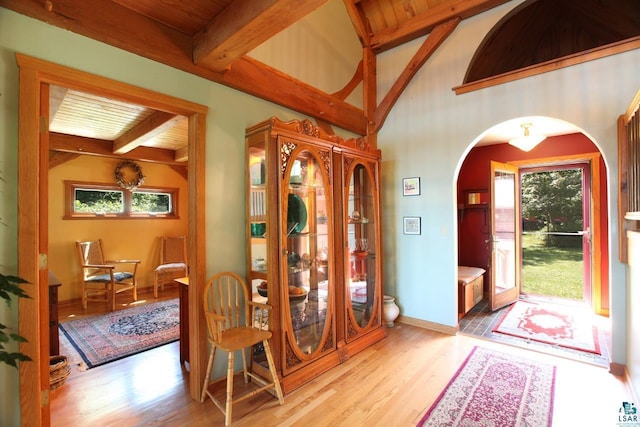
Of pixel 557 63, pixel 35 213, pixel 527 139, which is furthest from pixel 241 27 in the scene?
pixel 527 139

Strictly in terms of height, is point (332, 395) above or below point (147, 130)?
below

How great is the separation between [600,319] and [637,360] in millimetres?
2282

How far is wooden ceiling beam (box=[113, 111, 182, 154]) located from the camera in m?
3.25

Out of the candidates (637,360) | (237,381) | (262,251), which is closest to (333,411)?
(237,381)

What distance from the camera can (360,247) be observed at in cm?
332

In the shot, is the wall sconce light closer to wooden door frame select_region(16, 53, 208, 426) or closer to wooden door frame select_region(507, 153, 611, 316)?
wooden door frame select_region(507, 153, 611, 316)

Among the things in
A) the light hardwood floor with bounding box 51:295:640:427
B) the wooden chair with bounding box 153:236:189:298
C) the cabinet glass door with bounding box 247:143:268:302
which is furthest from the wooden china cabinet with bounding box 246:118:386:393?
the wooden chair with bounding box 153:236:189:298

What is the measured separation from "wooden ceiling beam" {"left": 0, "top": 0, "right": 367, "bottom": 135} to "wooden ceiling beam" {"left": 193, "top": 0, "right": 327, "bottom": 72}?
0.45 feet

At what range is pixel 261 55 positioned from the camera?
9.05 feet

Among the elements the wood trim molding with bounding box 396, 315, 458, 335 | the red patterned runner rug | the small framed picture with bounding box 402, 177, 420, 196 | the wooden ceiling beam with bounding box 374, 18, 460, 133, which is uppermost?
the wooden ceiling beam with bounding box 374, 18, 460, 133

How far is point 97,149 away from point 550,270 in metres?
7.64

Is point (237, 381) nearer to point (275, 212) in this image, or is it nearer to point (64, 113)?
point (275, 212)

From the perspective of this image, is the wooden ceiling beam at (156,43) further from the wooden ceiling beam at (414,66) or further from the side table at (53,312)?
the side table at (53,312)

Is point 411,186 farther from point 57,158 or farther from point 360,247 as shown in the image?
point 57,158
